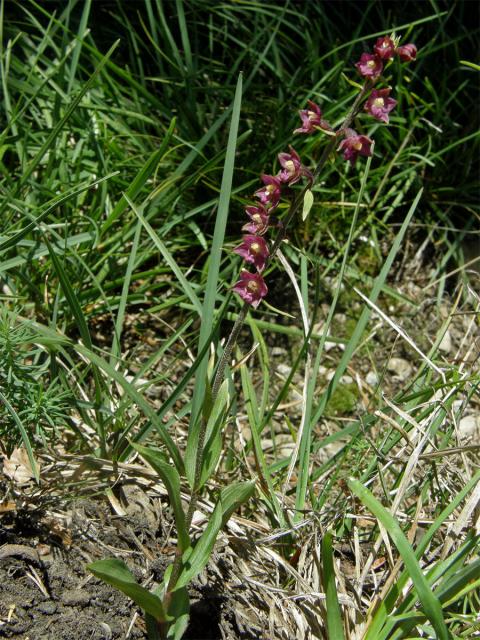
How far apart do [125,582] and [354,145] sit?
1.06 metres

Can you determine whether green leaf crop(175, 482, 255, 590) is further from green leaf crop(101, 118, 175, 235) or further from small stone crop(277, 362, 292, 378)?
small stone crop(277, 362, 292, 378)

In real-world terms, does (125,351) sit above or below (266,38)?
below

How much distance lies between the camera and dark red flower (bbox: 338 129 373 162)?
5.40 feet

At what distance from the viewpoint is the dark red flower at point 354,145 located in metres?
1.65

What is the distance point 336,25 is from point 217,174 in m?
1.09

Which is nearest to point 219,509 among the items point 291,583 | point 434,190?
point 291,583

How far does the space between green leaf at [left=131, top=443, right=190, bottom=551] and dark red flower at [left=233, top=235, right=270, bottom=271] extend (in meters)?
0.47

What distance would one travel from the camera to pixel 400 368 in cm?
297

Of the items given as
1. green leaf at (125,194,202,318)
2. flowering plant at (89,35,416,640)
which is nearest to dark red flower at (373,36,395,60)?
flowering plant at (89,35,416,640)

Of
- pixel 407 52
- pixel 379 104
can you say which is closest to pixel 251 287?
pixel 379 104

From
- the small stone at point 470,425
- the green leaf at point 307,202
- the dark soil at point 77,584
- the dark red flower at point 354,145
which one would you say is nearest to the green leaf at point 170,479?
the dark soil at point 77,584

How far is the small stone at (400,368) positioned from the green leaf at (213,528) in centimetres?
142

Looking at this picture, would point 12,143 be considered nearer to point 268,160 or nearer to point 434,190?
point 268,160

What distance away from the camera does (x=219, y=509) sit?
164 cm
